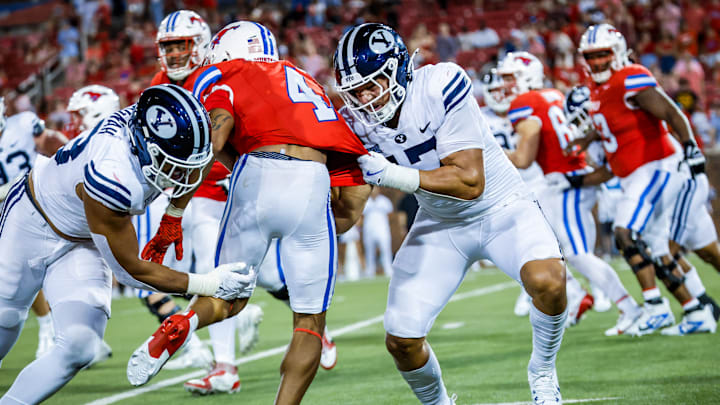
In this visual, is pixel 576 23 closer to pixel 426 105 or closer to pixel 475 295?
pixel 475 295

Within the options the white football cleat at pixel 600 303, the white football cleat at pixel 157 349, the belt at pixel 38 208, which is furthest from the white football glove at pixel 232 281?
the white football cleat at pixel 600 303

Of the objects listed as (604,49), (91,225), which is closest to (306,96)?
(91,225)

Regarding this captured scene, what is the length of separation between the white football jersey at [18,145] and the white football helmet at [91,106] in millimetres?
367

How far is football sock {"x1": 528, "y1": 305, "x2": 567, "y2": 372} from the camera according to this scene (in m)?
3.71

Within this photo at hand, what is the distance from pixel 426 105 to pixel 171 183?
44.6 inches

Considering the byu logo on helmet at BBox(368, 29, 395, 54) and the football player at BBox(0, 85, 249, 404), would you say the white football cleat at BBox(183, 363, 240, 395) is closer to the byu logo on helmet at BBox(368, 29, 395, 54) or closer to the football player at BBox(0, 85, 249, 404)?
the football player at BBox(0, 85, 249, 404)

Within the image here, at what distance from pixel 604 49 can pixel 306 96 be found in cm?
356

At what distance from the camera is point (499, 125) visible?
301 inches

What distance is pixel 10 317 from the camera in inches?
147

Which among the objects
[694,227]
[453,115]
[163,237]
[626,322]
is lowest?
[626,322]

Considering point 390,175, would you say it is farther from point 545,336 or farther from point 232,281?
point 545,336

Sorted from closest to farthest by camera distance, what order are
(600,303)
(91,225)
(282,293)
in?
(91,225), (282,293), (600,303)

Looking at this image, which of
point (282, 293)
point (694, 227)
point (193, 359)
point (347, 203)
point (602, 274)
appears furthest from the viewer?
point (602, 274)

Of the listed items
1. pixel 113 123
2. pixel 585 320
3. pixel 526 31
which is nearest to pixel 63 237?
pixel 113 123
